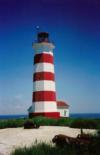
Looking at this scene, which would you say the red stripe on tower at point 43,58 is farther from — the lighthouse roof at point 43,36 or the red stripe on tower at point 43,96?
the red stripe on tower at point 43,96

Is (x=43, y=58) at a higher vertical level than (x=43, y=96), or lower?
higher

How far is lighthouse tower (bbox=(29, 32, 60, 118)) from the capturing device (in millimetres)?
25500

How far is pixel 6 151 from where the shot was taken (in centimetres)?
1084

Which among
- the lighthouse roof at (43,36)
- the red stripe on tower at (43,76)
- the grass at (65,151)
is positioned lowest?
the grass at (65,151)

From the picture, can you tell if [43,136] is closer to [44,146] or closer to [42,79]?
[44,146]

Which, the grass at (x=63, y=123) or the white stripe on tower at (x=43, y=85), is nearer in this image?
the grass at (x=63, y=123)

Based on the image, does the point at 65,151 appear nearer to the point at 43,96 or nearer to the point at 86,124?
the point at 86,124

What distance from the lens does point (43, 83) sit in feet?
84.4

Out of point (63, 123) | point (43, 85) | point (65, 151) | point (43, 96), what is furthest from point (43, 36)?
point (65, 151)

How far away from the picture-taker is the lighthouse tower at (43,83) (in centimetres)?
2550

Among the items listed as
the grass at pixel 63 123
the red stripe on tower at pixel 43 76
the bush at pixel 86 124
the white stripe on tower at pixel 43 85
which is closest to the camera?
the bush at pixel 86 124

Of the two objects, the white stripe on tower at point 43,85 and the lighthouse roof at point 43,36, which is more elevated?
the lighthouse roof at point 43,36

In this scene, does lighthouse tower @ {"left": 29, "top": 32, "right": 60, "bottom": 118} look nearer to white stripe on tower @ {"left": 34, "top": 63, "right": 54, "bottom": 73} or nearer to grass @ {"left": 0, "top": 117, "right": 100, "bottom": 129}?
white stripe on tower @ {"left": 34, "top": 63, "right": 54, "bottom": 73}

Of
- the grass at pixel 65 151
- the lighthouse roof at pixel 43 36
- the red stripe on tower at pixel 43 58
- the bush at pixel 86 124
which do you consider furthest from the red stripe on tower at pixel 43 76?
the grass at pixel 65 151
